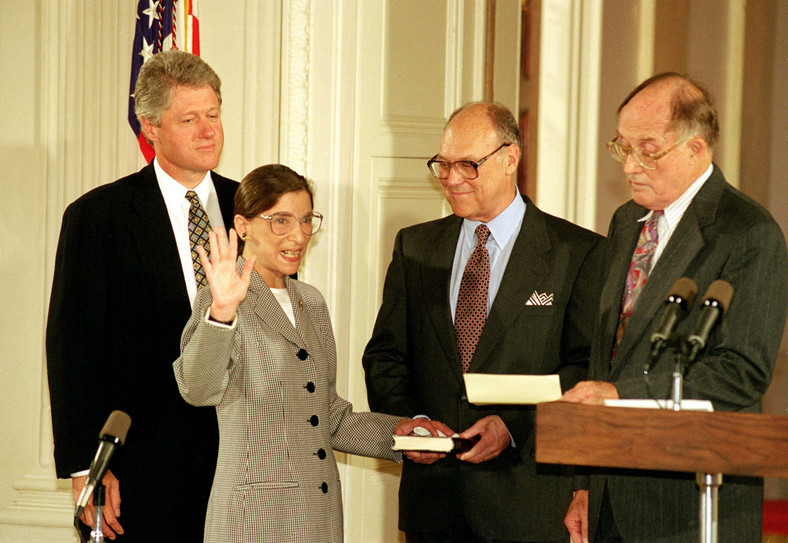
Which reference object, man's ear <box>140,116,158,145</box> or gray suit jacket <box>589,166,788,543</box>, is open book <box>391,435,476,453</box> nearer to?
gray suit jacket <box>589,166,788,543</box>

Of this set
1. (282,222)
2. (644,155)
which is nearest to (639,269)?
(644,155)

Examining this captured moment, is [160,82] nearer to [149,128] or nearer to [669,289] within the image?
[149,128]

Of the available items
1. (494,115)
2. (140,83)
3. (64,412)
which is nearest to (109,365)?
(64,412)

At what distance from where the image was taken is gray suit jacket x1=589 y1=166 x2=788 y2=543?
2662mm

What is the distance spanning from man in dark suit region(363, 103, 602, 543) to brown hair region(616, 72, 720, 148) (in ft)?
2.29

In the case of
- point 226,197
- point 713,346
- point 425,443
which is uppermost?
point 226,197

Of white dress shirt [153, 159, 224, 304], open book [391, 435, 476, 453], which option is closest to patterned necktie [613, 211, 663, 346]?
open book [391, 435, 476, 453]

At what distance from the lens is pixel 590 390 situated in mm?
2562

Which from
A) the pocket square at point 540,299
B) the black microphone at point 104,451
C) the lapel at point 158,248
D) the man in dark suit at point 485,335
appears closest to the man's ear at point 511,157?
the man in dark suit at point 485,335

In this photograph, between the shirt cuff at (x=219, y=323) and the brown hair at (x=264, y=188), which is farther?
the brown hair at (x=264, y=188)

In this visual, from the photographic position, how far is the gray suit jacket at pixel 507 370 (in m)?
3.42

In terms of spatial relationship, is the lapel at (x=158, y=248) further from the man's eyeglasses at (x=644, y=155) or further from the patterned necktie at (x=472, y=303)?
the man's eyeglasses at (x=644, y=155)

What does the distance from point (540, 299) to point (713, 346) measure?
2.75 feet

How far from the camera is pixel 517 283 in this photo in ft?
11.5
